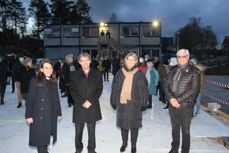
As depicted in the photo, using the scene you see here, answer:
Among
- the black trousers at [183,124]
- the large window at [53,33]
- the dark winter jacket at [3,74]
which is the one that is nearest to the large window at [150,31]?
the large window at [53,33]

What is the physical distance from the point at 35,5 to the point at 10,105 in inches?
2853

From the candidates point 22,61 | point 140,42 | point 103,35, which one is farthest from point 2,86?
point 140,42

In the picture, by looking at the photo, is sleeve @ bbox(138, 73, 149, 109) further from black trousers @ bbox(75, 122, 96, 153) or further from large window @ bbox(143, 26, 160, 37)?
large window @ bbox(143, 26, 160, 37)

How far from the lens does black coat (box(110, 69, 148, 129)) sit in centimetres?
727

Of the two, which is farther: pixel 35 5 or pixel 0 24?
pixel 35 5

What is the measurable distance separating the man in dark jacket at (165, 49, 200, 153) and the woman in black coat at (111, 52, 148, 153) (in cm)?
51

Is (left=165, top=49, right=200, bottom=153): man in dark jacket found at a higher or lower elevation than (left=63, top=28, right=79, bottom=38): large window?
lower

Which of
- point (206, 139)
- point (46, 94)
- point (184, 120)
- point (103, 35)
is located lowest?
point (206, 139)

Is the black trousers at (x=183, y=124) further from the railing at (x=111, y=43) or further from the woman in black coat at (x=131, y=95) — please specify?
the railing at (x=111, y=43)

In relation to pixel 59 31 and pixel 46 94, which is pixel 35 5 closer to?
pixel 59 31

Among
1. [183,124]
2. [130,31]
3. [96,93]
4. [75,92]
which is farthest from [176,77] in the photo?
[130,31]

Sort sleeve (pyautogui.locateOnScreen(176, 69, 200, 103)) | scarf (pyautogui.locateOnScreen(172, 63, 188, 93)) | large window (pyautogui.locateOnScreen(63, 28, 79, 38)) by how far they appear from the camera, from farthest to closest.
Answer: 1. large window (pyautogui.locateOnScreen(63, 28, 79, 38))
2. scarf (pyautogui.locateOnScreen(172, 63, 188, 93))
3. sleeve (pyautogui.locateOnScreen(176, 69, 200, 103))

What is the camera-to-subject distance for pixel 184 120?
277 inches

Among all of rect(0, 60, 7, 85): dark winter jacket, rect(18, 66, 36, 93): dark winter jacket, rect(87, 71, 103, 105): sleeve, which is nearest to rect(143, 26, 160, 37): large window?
rect(0, 60, 7, 85): dark winter jacket
